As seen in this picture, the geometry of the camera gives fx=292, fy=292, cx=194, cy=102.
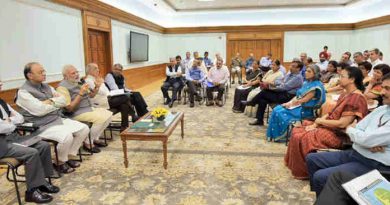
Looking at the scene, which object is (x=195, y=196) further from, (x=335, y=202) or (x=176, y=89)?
(x=176, y=89)

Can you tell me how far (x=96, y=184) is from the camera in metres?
2.87

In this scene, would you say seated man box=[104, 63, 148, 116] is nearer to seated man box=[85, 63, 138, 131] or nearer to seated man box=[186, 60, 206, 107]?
seated man box=[85, 63, 138, 131]

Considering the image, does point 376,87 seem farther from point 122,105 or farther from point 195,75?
point 195,75

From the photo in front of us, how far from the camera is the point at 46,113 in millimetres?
3002

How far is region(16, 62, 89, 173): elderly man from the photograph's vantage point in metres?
2.93

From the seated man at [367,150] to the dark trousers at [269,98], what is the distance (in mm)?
2498

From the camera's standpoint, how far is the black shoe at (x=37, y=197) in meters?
2.51

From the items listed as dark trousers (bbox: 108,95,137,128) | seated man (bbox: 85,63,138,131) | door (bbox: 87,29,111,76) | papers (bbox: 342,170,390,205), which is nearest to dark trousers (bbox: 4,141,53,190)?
seated man (bbox: 85,63,138,131)

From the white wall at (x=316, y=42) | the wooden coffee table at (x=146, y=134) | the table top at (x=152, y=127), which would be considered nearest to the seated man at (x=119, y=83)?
the table top at (x=152, y=127)

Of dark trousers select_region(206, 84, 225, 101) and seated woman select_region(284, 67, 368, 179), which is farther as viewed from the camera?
dark trousers select_region(206, 84, 225, 101)

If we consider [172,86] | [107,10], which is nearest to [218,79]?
[172,86]

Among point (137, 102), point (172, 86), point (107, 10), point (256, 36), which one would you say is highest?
point (107, 10)

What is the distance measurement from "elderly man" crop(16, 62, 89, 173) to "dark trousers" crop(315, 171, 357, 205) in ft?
8.07

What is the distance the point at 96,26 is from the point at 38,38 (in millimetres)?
2055
